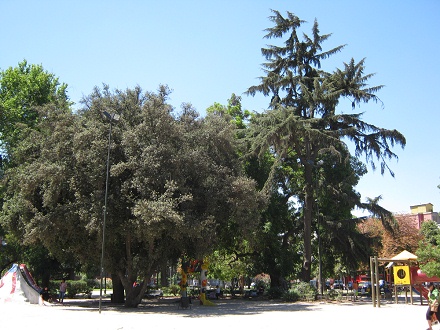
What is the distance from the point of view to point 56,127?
2452cm

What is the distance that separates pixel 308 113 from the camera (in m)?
34.5

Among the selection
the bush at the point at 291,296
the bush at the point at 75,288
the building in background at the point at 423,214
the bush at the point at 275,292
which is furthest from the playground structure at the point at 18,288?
the building in background at the point at 423,214

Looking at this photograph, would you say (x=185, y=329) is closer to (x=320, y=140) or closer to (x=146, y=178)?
(x=146, y=178)

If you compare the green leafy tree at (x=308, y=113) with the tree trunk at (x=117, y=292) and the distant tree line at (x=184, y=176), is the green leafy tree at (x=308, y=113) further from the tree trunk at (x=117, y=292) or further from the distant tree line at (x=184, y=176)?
the tree trunk at (x=117, y=292)

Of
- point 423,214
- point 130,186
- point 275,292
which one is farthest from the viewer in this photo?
point 423,214

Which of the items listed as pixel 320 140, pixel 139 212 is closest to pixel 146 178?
pixel 139 212

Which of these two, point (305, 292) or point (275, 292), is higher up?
point (305, 292)

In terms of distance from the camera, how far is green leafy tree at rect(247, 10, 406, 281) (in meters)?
30.8

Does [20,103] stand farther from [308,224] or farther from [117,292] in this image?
[308,224]

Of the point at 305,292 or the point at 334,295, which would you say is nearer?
the point at 305,292

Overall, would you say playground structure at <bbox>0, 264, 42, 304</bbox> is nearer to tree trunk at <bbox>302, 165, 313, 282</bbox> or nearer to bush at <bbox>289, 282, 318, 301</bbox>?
bush at <bbox>289, 282, 318, 301</bbox>

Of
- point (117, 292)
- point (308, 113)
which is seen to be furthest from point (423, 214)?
point (117, 292)

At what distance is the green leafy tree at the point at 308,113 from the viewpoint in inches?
1214

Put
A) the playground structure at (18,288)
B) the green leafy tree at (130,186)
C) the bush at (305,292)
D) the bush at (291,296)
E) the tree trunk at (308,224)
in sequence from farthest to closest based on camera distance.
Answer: the tree trunk at (308,224) → the bush at (291,296) → the bush at (305,292) → the playground structure at (18,288) → the green leafy tree at (130,186)
